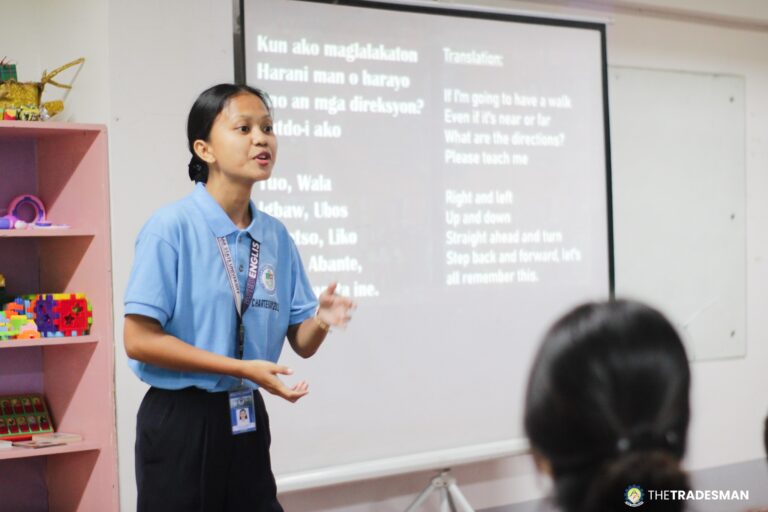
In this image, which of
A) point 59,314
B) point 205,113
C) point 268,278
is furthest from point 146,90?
point 268,278

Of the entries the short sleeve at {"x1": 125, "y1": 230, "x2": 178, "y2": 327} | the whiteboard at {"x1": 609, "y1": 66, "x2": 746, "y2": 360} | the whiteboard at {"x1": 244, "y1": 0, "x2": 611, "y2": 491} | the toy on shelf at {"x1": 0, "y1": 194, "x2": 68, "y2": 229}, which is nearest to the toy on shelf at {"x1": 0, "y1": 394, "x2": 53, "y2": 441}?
the toy on shelf at {"x1": 0, "y1": 194, "x2": 68, "y2": 229}

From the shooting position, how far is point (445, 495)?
3559 millimetres

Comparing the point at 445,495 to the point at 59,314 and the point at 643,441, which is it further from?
the point at 643,441

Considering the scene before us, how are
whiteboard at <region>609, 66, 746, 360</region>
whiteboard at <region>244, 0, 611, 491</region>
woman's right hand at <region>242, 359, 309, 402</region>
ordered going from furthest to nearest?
whiteboard at <region>609, 66, 746, 360</region> < whiteboard at <region>244, 0, 611, 491</region> < woman's right hand at <region>242, 359, 309, 402</region>

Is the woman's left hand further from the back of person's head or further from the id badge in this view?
the back of person's head

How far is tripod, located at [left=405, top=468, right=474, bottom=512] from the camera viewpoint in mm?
3508

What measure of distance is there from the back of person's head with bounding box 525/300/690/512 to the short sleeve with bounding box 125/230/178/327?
1197 millimetres

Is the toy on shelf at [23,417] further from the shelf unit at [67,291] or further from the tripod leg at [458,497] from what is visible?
the tripod leg at [458,497]

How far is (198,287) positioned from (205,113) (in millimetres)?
418

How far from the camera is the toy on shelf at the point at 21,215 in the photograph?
2.98 metres

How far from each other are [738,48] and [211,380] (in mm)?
3767

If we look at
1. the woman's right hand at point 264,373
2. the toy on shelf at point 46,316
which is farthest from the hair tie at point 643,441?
the toy on shelf at point 46,316

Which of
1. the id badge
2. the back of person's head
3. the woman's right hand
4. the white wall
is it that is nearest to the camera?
the back of person's head

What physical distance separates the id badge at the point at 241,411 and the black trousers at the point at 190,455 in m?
0.01
